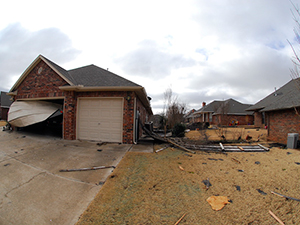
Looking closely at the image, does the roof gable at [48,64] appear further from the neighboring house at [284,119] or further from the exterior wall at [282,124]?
the exterior wall at [282,124]

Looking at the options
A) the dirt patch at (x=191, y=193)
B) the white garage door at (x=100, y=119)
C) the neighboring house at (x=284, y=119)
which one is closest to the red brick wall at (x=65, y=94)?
the white garage door at (x=100, y=119)

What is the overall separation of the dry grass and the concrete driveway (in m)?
0.33

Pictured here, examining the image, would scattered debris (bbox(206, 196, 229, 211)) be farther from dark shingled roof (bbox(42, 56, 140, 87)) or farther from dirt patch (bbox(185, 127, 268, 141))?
dirt patch (bbox(185, 127, 268, 141))

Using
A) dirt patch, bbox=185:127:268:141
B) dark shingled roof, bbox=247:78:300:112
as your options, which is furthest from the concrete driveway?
dirt patch, bbox=185:127:268:141

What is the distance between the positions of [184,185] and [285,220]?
1.71m

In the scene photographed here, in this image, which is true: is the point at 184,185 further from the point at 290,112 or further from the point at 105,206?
the point at 290,112

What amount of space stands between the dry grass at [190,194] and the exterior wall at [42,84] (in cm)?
646

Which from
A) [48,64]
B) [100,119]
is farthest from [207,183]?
[48,64]

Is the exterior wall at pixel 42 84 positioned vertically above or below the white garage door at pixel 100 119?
above

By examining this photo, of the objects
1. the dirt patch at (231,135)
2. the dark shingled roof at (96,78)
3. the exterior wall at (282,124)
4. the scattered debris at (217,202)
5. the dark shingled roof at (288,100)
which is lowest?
the scattered debris at (217,202)

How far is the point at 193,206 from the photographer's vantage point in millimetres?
2416

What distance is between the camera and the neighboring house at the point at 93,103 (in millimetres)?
6965

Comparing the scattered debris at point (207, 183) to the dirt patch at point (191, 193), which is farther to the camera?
the scattered debris at point (207, 183)

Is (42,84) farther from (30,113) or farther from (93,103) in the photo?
(93,103)
